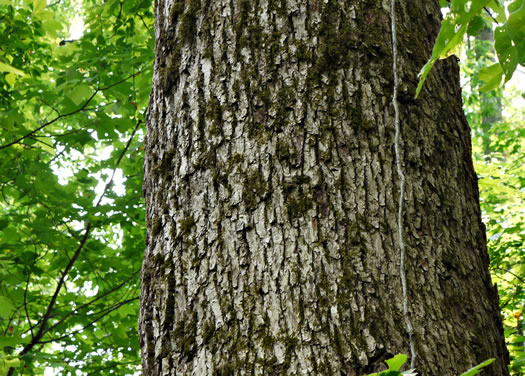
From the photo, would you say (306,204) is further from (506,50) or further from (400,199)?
(506,50)

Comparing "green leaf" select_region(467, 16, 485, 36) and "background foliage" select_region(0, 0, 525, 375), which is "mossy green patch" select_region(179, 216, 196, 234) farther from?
"background foliage" select_region(0, 0, 525, 375)

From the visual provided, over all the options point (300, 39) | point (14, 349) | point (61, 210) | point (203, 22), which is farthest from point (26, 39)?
point (300, 39)

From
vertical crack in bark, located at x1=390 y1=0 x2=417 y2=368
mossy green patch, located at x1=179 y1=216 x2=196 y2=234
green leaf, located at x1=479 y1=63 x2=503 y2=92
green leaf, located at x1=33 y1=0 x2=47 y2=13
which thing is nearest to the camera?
green leaf, located at x1=479 y1=63 x2=503 y2=92

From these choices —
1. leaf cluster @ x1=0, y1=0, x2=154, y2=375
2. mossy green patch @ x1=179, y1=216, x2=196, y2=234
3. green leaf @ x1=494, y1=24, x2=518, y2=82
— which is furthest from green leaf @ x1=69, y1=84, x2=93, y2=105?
green leaf @ x1=494, y1=24, x2=518, y2=82

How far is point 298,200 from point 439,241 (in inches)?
14.4

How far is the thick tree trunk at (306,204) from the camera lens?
1.05 metres

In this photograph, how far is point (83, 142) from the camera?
356 cm

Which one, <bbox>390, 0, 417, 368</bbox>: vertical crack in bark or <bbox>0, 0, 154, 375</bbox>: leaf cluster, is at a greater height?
<bbox>0, 0, 154, 375</bbox>: leaf cluster

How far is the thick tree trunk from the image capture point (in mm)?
1048

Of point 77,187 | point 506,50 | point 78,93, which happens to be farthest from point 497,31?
point 77,187

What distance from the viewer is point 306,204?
1133mm

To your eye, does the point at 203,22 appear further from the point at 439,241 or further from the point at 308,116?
the point at 439,241

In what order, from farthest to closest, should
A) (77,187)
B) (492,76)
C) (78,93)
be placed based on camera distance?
(77,187), (78,93), (492,76)

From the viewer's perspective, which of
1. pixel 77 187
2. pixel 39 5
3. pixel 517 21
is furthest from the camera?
pixel 77 187
